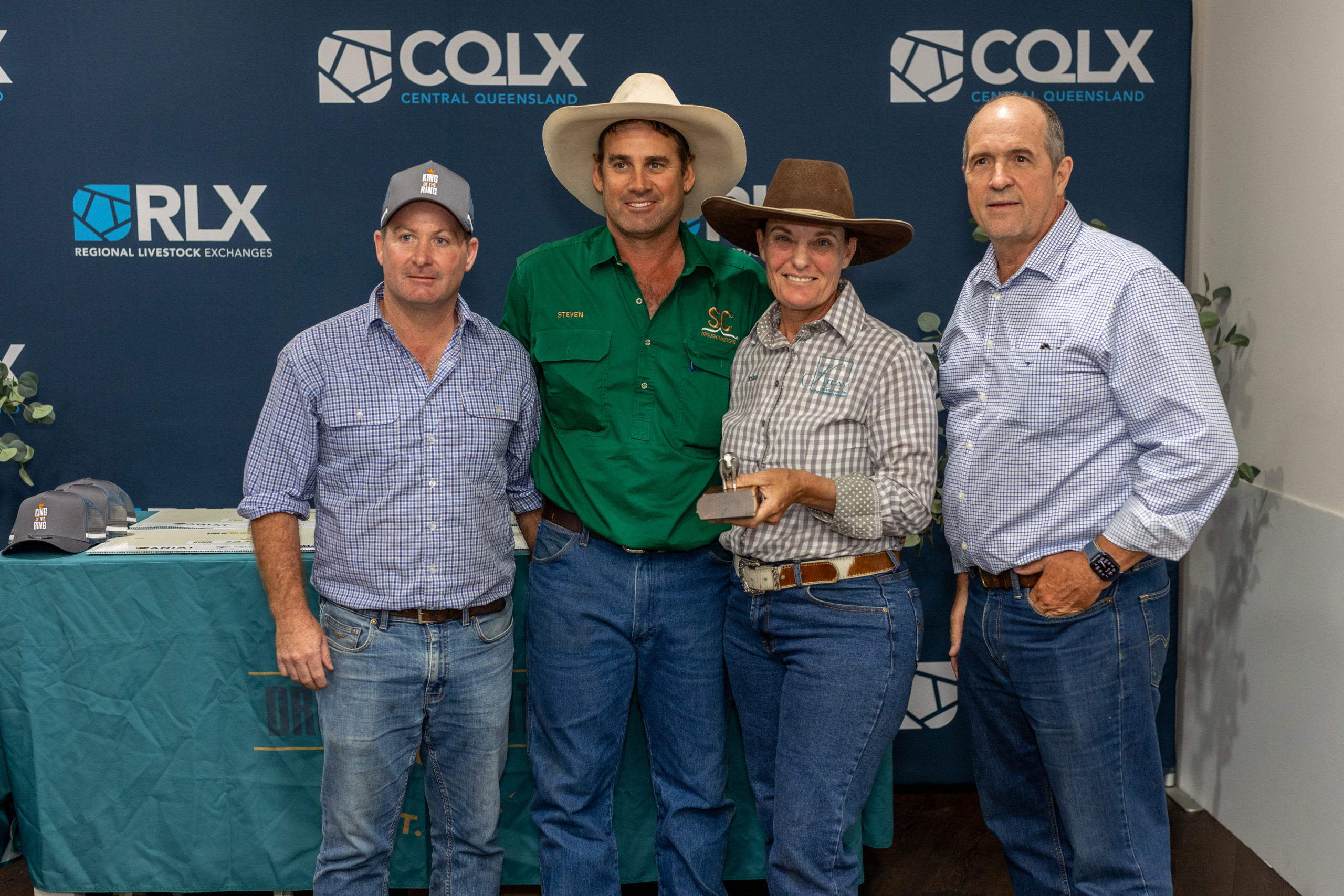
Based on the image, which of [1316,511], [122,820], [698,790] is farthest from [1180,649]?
[122,820]

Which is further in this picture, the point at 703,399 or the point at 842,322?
the point at 703,399

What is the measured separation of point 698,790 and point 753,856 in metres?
0.49

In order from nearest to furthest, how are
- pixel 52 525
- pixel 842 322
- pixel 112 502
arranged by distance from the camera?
1. pixel 842 322
2. pixel 52 525
3. pixel 112 502

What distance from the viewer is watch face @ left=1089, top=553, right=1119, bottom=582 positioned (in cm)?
187

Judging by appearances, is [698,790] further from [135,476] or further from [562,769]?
[135,476]

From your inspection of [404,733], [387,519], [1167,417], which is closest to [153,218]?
[387,519]

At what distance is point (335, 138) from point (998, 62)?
2.04 meters

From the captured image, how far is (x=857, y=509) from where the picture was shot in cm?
192

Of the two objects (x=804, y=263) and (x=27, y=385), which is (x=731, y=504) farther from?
(x=27, y=385)

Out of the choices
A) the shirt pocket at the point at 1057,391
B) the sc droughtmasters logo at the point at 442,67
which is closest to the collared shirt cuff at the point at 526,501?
the shirt pocket at the point at 1057,391

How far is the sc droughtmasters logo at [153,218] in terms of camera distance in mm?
3154

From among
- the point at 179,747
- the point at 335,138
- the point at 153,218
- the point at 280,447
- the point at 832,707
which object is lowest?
the point at 179,747

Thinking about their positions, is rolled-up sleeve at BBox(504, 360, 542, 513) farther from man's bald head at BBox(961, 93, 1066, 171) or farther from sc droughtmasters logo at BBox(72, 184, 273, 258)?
sc droughtmasters logo at BBox(72, 184, 273, 258)

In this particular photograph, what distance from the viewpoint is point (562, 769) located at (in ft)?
7.52
